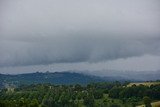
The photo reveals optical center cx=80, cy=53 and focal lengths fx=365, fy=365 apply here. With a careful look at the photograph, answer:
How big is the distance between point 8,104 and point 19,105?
4.69m

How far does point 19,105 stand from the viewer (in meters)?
158

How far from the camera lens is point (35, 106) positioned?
161m

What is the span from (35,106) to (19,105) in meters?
7.57

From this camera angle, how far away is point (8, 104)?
156750 mm

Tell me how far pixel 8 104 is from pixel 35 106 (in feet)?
39.5
